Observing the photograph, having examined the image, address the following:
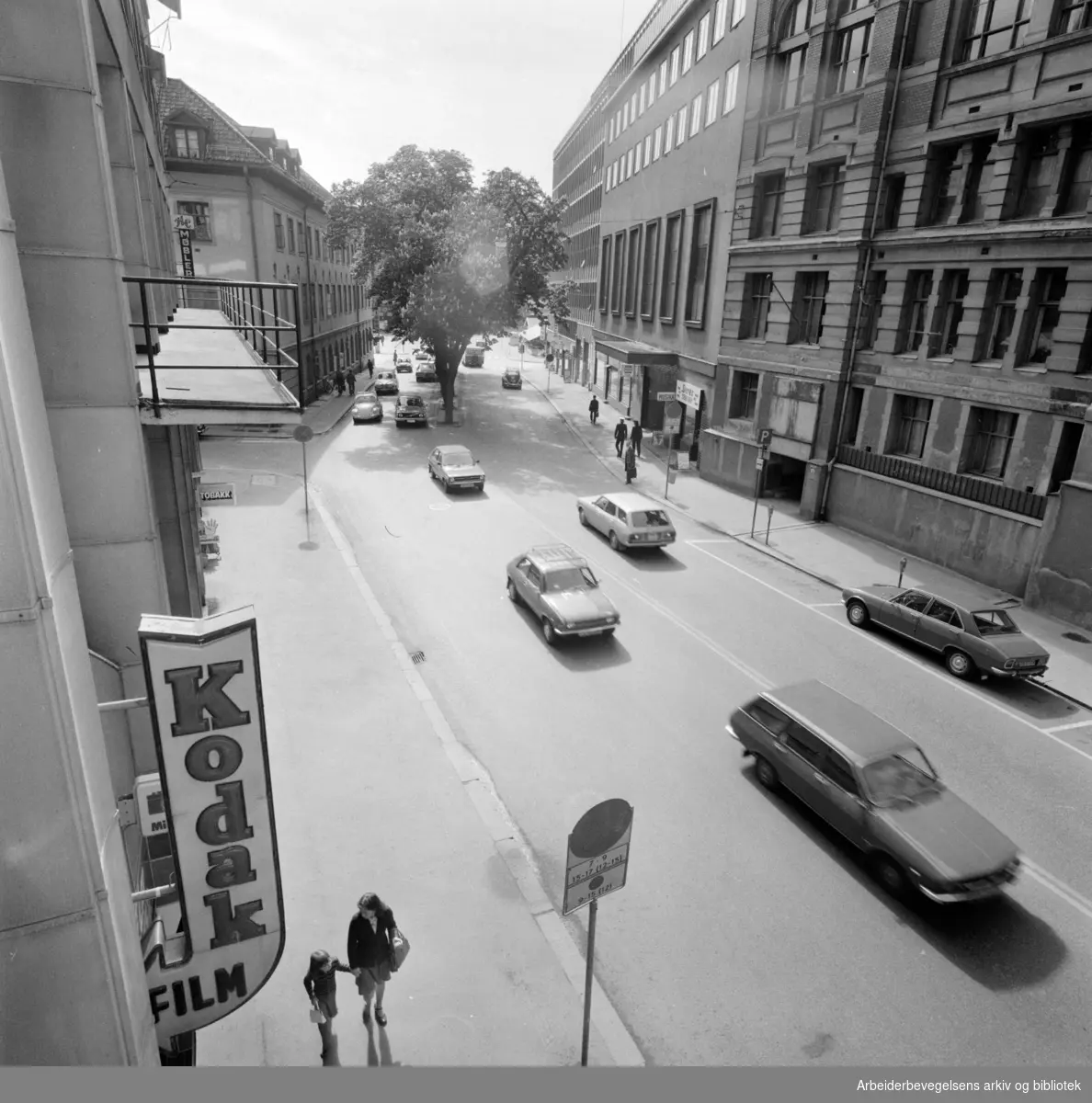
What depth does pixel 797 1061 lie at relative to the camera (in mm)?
6383

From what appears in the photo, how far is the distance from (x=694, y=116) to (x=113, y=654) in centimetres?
3229

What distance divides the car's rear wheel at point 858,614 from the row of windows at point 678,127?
19820 mm

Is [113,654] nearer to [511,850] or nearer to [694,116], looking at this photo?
[511,850]

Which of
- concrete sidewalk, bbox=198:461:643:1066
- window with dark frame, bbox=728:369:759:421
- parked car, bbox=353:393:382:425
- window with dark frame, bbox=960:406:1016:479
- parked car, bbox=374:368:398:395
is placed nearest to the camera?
concrete sidewalk, bbox=198:461:643:1066

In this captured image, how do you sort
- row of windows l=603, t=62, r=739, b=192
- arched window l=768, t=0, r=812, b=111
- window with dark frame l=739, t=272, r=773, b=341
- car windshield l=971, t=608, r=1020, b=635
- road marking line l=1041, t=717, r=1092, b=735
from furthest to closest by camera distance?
1. row of windows l=603, t=62, r=739, b=192
2. window with dark frame l=739, t=272, r=773, b=341
3. arched window l=768, t=0, r=812, b=111
4. car windshield l=971, t=608, r=1020, b=635
5. road marking line l=1041, t=717, r=1092, b=735

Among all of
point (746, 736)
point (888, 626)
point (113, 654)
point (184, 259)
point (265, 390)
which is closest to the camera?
point (113, 654)

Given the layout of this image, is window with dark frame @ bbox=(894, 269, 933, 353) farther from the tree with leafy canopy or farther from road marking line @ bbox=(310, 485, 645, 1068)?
the tree with leafy canopy

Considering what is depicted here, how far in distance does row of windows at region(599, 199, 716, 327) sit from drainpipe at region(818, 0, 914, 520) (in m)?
8.58

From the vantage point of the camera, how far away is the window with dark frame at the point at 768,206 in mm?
24609

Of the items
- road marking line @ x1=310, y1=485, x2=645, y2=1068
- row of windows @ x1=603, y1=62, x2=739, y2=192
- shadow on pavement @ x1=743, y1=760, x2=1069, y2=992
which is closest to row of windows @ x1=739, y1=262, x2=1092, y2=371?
row of windows @ x1=603, y1=62, x2=739, y2=192

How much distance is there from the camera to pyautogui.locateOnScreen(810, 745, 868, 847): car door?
8484 mm

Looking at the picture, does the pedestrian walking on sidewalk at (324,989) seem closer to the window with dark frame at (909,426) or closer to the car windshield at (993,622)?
the car windshield at (993,622)

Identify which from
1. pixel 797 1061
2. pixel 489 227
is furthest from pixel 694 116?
pixel 797 1061

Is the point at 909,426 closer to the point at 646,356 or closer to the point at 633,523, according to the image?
the point at 633,523
